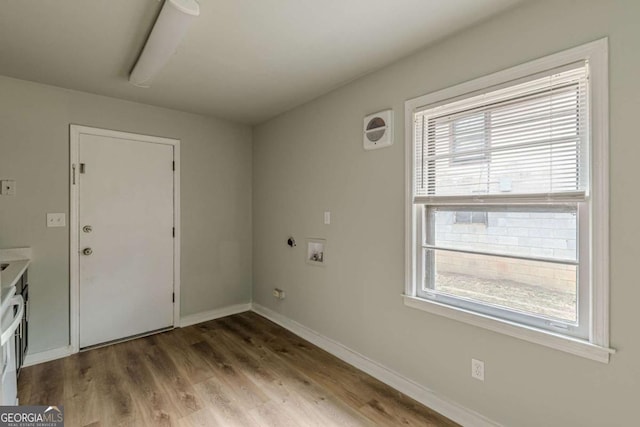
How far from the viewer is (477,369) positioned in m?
1.81

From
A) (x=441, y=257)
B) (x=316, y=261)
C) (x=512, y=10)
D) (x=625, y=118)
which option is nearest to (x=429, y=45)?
(x=512, y=10)

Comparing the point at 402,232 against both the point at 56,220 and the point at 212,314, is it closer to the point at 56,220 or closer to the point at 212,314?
the point at 212,314

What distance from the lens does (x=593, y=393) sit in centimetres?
142

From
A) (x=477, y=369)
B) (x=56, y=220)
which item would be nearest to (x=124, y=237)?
(x=56, y=220)

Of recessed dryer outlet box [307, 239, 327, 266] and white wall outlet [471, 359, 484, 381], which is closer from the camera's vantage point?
white wall outlet [471, 359, 484, 381]

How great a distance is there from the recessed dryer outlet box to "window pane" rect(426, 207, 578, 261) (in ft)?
3.49

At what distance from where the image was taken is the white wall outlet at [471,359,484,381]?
5.87ft

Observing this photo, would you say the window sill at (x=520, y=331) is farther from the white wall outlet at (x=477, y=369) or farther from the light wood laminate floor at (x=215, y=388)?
the light wood laminate floor at (x=215, y=388)

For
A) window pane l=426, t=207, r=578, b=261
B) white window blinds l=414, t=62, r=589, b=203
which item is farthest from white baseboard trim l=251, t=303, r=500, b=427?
white window blinds l=414, t=62, r=589, b=203

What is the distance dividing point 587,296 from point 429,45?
168cm

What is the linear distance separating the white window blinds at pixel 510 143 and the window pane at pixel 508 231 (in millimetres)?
105

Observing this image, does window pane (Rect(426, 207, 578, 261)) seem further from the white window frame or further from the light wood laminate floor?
the light wood laminate floor

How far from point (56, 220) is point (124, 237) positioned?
54 cm

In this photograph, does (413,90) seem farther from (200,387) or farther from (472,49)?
(200,387)
